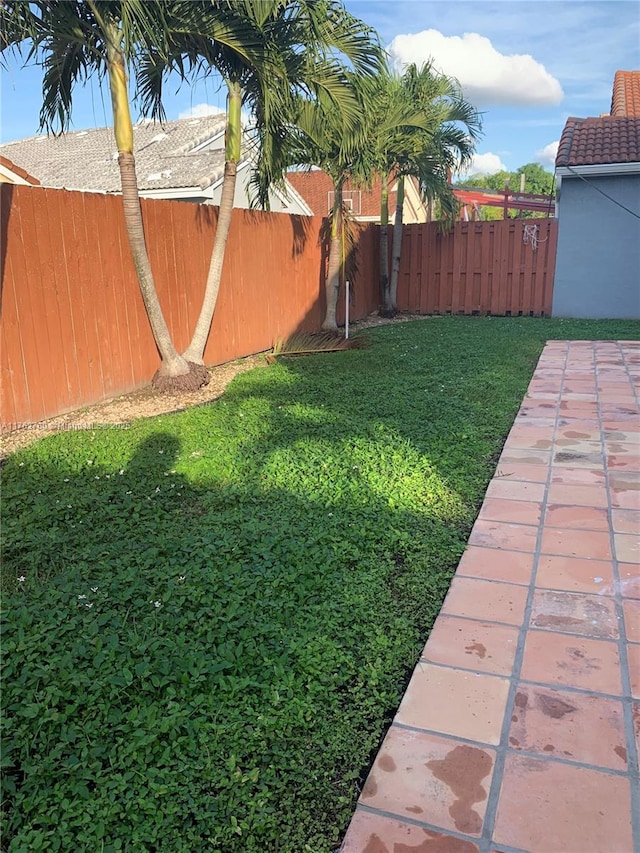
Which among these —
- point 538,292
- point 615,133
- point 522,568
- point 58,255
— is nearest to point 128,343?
point 58,255

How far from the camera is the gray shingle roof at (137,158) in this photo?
13.7 m

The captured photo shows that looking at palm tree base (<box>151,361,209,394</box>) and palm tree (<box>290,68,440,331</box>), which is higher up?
palm tree (<box>290,68,440,331</box>)

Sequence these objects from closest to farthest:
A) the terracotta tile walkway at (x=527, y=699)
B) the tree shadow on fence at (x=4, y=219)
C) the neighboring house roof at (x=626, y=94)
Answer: the terracotta tile walkway at (x=527, y=699) → the tree shadow on fence at (x=4, y=219) → the neighboring house roof at (x=626, y=94)

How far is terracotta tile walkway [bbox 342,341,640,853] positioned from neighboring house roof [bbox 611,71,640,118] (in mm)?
13660

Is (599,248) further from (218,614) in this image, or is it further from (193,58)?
(218,614)

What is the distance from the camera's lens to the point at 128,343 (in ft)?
20.2

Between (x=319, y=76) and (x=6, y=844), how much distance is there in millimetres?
6748

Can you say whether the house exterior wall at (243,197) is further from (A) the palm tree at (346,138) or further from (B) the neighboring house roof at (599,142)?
(B) the neighboring house roof at (599,142)

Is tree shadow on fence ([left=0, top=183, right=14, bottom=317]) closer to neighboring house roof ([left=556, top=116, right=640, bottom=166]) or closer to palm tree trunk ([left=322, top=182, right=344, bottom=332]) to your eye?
palm tree trunk ([left=322, top=182, right=344, bottom=332])

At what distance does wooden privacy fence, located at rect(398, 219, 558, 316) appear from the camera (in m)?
12.5

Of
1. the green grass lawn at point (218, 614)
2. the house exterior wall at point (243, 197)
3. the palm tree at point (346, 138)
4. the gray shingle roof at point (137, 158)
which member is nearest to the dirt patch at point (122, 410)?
the green grass lawn at point (218, 614)

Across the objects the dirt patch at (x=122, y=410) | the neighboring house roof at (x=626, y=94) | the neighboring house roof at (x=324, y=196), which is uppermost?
the neighboring house roof at (x=626, y=94)

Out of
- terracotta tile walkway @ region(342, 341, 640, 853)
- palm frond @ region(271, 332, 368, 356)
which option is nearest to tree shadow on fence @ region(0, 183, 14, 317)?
terracotta tile walkway @ region(342, 341, 640, 853)

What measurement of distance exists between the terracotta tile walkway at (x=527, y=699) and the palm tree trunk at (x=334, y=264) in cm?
681
